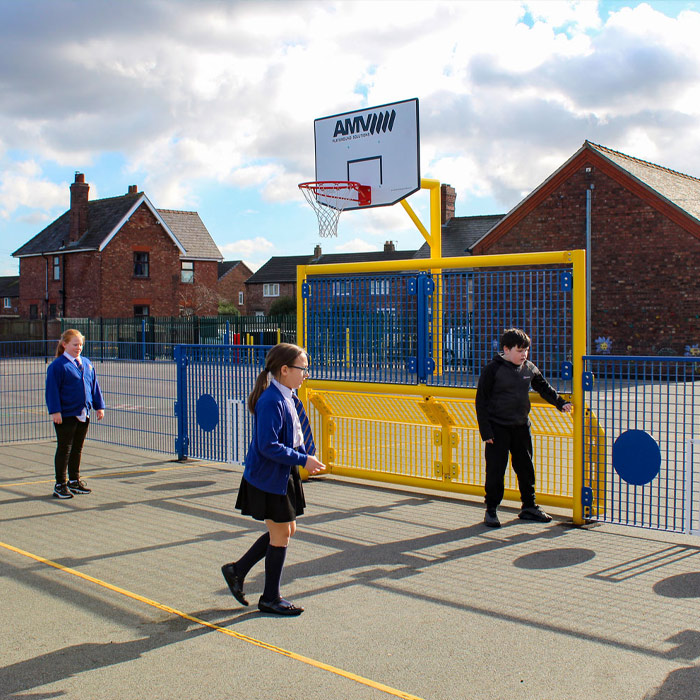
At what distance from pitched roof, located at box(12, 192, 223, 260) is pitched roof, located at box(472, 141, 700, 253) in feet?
80.4

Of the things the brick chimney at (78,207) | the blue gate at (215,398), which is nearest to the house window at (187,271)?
the brick chimney at (78,207)

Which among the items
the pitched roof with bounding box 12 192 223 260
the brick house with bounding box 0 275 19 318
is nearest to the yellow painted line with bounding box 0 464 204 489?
the pitched roof with bounding box 12 192 223 260

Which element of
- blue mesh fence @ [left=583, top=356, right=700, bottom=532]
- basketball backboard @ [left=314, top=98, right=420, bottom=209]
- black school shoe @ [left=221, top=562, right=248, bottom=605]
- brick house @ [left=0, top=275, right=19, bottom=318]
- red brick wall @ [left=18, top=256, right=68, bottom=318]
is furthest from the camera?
brick house @ [left=0, top=275, right=19, bottom=318]

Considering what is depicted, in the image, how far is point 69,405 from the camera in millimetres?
8461

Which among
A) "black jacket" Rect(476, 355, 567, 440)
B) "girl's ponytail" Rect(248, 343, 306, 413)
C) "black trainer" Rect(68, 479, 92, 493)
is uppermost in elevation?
"girl's ponytail" Rect(248, 343, 306, 413)

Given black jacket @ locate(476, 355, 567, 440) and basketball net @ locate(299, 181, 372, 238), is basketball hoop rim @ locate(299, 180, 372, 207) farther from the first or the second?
black jacket @ locate(476, 355, 567, 440)

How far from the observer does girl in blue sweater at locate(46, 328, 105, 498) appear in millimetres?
8367

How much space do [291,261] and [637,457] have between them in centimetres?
6607

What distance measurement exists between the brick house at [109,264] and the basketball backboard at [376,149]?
112 feet

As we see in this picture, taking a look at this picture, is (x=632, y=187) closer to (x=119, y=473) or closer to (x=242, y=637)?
(x=119, y=473)

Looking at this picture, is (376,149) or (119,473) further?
(376,149)

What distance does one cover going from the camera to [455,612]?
16.6 ft

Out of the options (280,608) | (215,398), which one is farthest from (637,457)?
(215,398)

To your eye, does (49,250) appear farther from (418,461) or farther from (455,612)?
(455,612)
